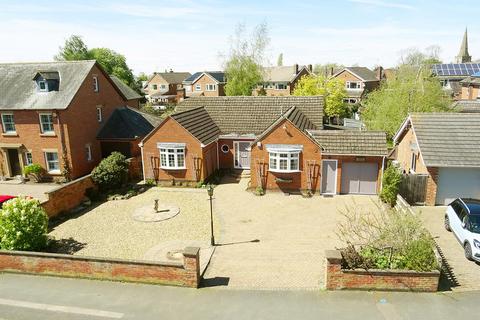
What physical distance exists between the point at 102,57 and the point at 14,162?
5076 centimetres

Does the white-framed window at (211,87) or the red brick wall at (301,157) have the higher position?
the white-framed window at (211,87)

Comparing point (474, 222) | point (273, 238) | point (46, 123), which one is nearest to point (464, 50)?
point (474, 222)

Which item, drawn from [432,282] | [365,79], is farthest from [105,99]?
[365,79]

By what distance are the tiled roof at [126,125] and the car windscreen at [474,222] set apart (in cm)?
2412

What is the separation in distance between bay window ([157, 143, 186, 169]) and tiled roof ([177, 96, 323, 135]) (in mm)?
5325

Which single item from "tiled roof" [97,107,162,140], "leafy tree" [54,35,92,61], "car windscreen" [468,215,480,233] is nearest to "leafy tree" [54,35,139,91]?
"leafy tree" [54,35,92,61]

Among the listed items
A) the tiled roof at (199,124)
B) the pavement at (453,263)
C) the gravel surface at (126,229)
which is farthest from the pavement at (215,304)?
the tiled roof at (199,124)

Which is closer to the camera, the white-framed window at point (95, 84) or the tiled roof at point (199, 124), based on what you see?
the tiled roof at point (199, 124)

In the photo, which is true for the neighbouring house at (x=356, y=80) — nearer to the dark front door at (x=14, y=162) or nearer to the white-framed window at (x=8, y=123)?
the white-framed window at (x=8, y=123)

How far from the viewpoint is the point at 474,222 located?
14.5m

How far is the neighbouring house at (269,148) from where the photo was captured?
75.0ft

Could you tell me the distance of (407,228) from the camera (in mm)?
12844

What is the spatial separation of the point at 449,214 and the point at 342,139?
8.15m

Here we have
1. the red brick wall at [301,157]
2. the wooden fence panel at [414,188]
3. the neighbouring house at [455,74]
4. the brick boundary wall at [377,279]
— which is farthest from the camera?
the neighbouring house at [455,74]
